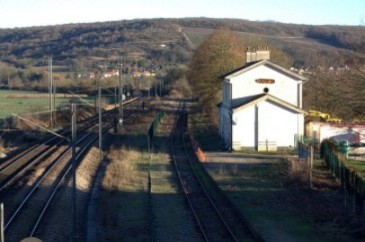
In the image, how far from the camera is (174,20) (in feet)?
620

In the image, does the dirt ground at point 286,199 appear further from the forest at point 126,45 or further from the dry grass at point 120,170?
the forest at point 126,45

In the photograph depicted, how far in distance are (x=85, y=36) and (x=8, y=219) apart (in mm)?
147865

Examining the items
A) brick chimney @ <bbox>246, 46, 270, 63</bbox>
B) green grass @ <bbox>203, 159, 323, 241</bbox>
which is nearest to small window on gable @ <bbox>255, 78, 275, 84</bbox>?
brick chimney @ <bbox>246, 46, 270, 63</bbox>

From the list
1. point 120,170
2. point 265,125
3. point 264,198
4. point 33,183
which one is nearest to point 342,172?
point 264,198

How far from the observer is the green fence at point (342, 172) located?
19.6 m

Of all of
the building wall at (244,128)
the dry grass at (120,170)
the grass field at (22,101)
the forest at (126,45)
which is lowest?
the dry grass at (120,170)

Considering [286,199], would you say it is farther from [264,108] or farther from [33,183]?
[264,108]

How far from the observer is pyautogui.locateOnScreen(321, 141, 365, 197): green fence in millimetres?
19625

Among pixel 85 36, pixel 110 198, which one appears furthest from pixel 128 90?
pixel 110 198

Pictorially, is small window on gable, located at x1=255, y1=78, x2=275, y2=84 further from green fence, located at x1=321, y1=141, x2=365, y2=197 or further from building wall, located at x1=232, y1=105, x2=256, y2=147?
green fence, located at x1=321, y1=141, x2=365, y2=197

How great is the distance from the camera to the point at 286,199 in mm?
21906

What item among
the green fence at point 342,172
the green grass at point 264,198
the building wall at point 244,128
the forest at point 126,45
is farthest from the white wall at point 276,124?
the forest at point 126,45

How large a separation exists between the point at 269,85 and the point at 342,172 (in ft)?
46.5

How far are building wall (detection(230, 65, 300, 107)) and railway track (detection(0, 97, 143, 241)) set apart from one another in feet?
31.0
